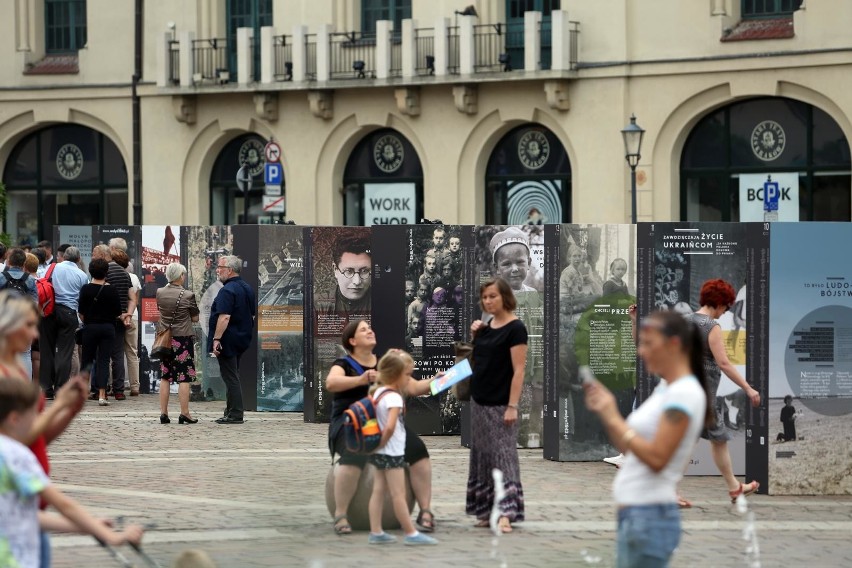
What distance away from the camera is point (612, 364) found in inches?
591

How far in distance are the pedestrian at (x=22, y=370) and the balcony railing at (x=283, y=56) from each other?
29.2 meters

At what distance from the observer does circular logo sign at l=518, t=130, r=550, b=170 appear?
34750 mm

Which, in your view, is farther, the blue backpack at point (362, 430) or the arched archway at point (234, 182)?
the arched archway at point (234, 182)

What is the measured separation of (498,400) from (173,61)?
27.2 m

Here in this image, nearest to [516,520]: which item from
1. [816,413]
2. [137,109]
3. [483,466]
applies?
[483,466]

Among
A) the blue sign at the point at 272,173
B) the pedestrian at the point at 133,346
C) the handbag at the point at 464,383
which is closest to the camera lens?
the handbag at the point at 464,383

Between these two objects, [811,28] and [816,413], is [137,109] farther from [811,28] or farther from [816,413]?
[816,413]

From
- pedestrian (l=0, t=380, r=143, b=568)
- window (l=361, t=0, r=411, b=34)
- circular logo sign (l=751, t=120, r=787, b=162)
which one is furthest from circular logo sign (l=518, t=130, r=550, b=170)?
pedestrian (l=0, t=380, r=143, b=568)

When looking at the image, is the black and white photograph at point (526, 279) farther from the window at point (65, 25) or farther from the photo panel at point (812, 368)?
the window at point (65, 25)

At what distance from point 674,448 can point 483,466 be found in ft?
17.1

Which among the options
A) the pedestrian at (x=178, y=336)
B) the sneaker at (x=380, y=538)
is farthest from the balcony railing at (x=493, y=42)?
the sneaker at (x=380, y=538)

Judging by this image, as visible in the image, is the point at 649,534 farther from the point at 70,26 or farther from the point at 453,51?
the point at 70,26

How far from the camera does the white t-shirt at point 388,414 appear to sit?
1091 centimetres

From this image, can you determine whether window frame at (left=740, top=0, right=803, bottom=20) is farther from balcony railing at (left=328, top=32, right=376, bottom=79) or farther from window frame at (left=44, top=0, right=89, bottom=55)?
window frame at (left=44, top=0, right=89, bottom=55)
